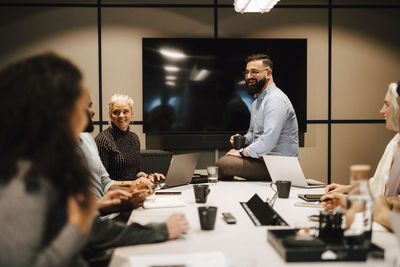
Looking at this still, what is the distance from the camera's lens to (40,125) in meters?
0.79

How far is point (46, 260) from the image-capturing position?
0.75 m

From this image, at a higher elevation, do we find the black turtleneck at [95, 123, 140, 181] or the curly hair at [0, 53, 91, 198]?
the curly hair at [0, 53, 91, 198]

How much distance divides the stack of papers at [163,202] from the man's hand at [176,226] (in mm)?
439

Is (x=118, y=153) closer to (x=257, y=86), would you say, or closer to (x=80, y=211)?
(x=257, y=86)

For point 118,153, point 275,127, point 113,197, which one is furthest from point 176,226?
point 275,127

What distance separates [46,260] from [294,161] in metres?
1.52

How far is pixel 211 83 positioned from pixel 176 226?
3167 millimetres

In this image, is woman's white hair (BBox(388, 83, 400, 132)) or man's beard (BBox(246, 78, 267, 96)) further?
man's beard (BBox(246, 78, 267, 96))


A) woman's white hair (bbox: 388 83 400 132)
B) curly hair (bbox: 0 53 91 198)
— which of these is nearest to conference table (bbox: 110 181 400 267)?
curly hair (bbox: 0 53 91 198)

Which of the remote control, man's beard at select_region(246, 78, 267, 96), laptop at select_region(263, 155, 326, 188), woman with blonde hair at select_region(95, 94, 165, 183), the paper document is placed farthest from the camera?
man's beard at select_region(246, 78, 267, 96)

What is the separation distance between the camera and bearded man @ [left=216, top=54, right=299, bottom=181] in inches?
103

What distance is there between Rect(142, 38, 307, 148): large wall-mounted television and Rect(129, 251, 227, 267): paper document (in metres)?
3.18

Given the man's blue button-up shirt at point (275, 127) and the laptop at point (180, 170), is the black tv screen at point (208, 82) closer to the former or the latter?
the man's blue button-up shirt at point (275, 127)

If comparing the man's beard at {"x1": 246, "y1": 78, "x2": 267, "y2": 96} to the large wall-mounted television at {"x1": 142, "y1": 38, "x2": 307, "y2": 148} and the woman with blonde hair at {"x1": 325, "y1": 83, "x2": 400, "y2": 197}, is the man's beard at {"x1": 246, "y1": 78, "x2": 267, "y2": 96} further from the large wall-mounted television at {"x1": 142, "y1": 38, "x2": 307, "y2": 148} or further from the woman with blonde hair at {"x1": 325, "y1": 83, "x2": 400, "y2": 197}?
the woman with blonde hair at {"x1": 325, "y1": 83, "x2": 400, "y2": 197}
